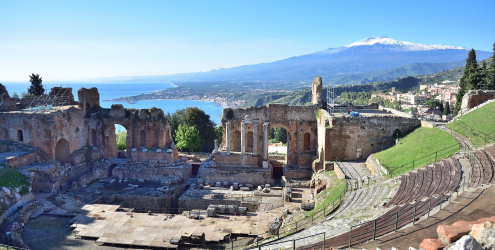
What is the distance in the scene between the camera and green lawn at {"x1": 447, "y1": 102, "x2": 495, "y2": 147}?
863 inches

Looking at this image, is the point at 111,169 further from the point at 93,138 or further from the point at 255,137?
the point at 255,137

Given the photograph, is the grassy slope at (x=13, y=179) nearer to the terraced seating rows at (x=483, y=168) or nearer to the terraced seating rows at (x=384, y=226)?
the terraced seating rows at (x=384, y=226)

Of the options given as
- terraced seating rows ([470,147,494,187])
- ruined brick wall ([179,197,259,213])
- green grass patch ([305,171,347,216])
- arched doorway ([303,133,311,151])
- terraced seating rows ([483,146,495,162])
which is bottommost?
ruined brick wall ([179,197,259,213])

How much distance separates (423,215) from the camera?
40.5ft

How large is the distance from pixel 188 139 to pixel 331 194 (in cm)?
2311

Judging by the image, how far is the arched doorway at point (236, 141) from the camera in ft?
117

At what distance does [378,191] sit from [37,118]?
1128 inches

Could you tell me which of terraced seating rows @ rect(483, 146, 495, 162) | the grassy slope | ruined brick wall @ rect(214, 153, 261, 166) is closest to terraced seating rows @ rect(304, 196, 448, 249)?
terraced seating rows @ rect(483, 146, 495, 162)

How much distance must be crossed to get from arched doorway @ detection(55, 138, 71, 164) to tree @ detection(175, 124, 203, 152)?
12.5 m

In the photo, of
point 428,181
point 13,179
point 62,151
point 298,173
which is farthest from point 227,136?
point 428,181

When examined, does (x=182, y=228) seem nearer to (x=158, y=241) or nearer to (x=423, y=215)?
(x=158, y=241)

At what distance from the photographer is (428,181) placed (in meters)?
17.4

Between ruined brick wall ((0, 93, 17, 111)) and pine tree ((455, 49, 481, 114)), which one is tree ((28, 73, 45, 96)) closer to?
ruined brick wall ((0, 93, 17, 111))

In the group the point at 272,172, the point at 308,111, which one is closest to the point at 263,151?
the point at 272,172
